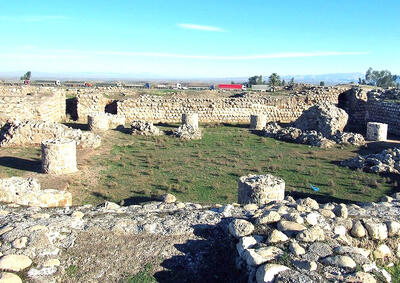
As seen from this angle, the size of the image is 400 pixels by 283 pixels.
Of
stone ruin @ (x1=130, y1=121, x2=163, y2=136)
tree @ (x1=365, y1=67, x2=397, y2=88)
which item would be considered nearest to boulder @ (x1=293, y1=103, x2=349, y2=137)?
stone ruin @ (x1=130, y1=121, x2=163, y2=136)

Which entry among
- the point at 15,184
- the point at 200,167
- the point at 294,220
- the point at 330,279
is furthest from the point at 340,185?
the point at 15,184

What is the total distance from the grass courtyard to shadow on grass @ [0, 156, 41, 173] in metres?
0.03

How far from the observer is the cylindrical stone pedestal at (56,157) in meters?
11.7

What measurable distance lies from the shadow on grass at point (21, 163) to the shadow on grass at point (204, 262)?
29.2 feet

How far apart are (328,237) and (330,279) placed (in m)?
0.91

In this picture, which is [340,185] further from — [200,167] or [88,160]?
[88,160]

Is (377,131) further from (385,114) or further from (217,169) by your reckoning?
(217,169)

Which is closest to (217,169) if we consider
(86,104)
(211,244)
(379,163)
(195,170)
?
(195,170)

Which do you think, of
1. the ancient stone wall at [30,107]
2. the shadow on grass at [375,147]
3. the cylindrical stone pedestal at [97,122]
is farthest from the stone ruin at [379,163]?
the ancient stone wall at [30,107]

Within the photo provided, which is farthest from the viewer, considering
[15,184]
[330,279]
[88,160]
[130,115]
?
[130,115]

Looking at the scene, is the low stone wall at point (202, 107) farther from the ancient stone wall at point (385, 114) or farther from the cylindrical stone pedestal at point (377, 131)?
the cylindrical stone pedestal at point (377, 131)

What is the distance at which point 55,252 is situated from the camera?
4.47m

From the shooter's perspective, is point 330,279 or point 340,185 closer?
point 330,279

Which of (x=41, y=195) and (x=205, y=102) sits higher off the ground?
(x=205, y=102)
